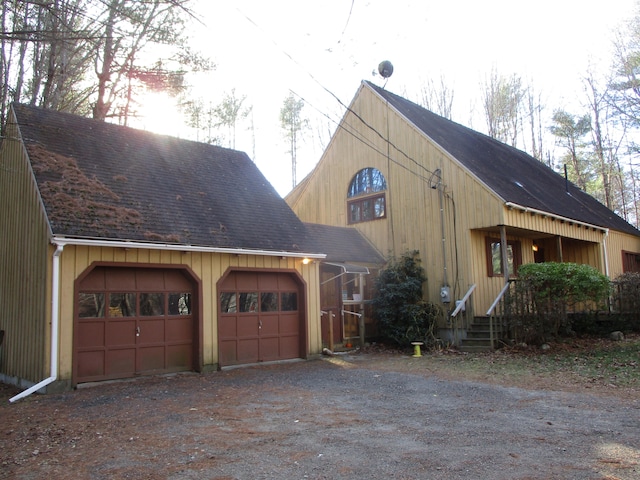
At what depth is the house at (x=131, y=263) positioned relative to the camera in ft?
32.1

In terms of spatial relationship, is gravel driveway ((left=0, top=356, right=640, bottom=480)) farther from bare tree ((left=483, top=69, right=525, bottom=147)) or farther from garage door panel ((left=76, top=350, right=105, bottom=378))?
bare tree ((left=483, top=69, right=525, bottom=147))

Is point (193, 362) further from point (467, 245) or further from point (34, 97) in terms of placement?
point (34, 97)

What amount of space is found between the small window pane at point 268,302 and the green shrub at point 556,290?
6.31m

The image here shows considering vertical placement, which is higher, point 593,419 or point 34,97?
point 34,97

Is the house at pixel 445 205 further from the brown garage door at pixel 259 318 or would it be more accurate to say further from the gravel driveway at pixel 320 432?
the gravel driveway at pixel 320 432

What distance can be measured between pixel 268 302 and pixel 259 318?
498mm

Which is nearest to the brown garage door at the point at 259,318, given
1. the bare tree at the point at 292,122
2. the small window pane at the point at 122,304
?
the small window pane at the point at 122,304

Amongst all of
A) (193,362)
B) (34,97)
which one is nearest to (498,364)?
(193,362)

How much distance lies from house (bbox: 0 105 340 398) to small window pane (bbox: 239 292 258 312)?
32mm

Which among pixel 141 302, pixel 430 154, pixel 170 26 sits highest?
pixel 170 26

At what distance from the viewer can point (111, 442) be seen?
598 cm

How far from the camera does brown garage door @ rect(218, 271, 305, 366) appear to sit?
40.4ft

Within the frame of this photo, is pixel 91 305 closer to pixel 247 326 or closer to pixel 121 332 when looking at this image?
pixel 121 332

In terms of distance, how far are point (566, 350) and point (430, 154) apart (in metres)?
7.06
